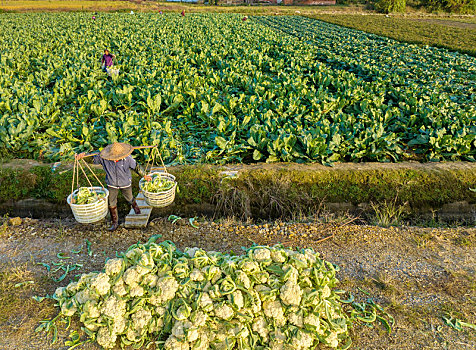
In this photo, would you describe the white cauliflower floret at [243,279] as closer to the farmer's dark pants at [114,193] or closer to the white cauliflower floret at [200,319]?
the white cauliflower floret at [200,319]

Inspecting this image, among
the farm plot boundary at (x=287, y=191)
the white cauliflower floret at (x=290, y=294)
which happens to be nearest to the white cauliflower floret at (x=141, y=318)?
the white cauliflower floret at (x=290, y=294)

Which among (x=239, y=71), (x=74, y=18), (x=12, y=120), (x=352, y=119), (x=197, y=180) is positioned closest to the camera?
Result: (x=197, y=180)

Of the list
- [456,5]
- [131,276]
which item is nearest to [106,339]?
[131,276]

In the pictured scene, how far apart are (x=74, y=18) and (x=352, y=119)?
32397 mm

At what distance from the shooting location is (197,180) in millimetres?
5906

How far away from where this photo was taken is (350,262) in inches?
178

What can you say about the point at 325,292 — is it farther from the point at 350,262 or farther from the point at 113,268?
the point at 113,268

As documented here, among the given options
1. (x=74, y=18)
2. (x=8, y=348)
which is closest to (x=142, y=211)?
(x=8, y=348)

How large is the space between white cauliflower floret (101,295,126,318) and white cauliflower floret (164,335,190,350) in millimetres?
576

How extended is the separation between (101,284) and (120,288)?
0.67ft

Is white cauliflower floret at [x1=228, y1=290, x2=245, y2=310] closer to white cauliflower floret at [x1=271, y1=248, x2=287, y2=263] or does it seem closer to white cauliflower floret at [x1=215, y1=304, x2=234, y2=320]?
white cauliflower floret at [x1=215, y1=304, x2=234, y2=320]

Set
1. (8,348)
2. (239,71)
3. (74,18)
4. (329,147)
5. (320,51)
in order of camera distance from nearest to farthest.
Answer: (8,348)
(329,147)
(239,71)
(320,51)
(74,18)

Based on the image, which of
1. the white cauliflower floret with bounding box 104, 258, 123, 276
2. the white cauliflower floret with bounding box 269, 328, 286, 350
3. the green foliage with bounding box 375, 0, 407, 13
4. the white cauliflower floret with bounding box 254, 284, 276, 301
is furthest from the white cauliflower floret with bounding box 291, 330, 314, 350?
the green foliage with bounding box 375, 0, 407, 13

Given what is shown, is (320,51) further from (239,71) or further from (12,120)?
(12,120)
